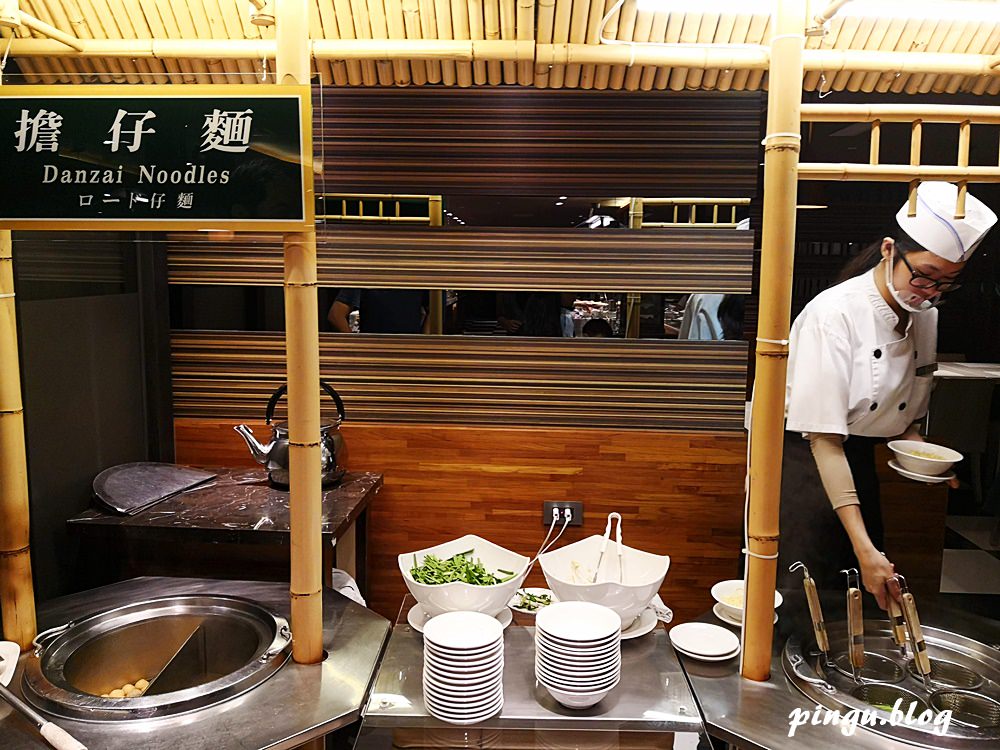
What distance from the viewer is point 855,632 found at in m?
1.90

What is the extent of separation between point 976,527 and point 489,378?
6.10ft

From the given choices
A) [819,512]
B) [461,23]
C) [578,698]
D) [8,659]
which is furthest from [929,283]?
[8,659]

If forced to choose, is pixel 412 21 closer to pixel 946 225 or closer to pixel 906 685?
pixel 946 225

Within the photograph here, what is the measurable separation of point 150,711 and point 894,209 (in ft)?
6.75

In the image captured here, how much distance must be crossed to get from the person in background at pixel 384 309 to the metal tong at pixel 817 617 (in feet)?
6.23

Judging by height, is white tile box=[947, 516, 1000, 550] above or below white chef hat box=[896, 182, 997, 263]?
below

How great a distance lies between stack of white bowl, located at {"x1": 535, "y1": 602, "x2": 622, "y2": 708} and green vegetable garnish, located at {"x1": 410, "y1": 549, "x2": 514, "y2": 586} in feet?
1.08

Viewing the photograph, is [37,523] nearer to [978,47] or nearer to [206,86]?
[206,86]

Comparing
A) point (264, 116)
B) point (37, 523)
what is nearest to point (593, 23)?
point (264, 116)

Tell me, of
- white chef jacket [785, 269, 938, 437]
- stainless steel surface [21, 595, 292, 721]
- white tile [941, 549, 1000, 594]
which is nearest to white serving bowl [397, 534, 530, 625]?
stainless steel surface [21, 595, 292, 721]

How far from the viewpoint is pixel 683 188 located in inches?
127

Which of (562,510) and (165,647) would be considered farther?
(562,510)

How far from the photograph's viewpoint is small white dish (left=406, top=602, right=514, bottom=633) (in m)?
2.04

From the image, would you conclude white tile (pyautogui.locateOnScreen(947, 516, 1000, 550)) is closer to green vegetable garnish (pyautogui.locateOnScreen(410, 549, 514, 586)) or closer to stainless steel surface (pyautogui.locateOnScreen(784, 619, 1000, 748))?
stainless steel surface (pyautogui.locateOnScreen(784, 619, 1000, 748))
